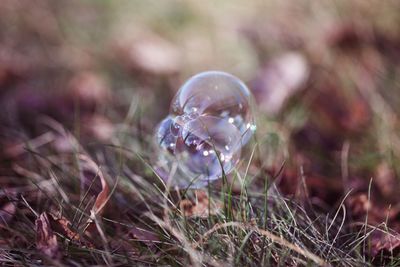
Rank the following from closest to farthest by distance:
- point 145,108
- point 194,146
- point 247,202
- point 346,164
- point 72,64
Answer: point 247,202, point 194,146, point 346,164, point 145,108, point 72,64

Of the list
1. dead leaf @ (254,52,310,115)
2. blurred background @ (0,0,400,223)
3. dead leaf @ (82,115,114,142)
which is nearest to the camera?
blurred background @ (0,0,400,223)

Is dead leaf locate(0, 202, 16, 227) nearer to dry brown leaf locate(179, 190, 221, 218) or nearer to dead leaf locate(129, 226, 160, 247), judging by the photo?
dead leaf locate(129, 226, 160, 247)

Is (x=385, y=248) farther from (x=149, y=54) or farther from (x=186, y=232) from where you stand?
(x=149, y=54)

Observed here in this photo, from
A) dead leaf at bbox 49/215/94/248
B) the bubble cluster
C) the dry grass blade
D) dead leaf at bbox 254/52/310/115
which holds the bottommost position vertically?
dead leaf at bbox 254/52/310/115

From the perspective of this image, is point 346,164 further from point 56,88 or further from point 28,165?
point 56,88

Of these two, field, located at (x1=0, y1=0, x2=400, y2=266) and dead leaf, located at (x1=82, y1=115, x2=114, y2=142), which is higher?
field, located at (x1=0, y1=0, x2=400, y2=266)

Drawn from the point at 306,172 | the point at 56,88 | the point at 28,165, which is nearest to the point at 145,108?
the point at 56,88

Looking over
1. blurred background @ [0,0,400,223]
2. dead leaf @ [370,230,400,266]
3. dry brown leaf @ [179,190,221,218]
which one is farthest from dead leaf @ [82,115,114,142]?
dead leaf @ [370,230,400,266]
